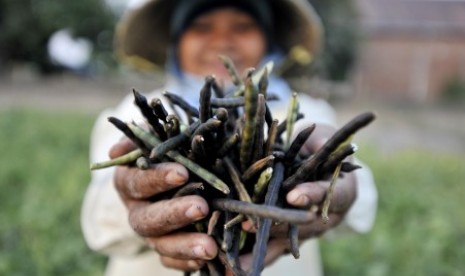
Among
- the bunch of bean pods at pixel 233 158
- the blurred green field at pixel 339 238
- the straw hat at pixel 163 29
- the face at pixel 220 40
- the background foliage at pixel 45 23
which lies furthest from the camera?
the background foliage at pixel 45 23

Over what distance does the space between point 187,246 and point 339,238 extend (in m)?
1.70

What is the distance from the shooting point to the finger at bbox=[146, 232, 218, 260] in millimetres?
693

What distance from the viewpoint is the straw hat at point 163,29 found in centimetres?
164

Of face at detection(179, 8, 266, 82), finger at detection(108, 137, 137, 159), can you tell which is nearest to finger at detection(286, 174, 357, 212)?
finger at detection(108, 137, 137, 159)

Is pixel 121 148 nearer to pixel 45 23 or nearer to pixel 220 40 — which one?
pixel 220 40

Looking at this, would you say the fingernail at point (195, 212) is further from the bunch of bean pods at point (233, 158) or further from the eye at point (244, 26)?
the eye at point (244, 26)

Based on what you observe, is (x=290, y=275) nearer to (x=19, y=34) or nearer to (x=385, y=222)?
(x=385, y=222)

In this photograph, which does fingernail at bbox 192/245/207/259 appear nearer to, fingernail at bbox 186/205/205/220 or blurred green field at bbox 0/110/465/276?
fingernail at bbox 186/205/205/220

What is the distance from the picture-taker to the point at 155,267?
1275 mm

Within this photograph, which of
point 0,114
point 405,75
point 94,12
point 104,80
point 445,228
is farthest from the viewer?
point 405,75

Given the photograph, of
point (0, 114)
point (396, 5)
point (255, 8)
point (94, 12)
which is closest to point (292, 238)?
point (255, 8)

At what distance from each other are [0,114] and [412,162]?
4.59 meters

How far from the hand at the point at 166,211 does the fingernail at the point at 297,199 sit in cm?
10

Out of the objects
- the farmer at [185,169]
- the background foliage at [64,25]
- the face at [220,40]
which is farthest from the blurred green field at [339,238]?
the background foliage at [64,25]
